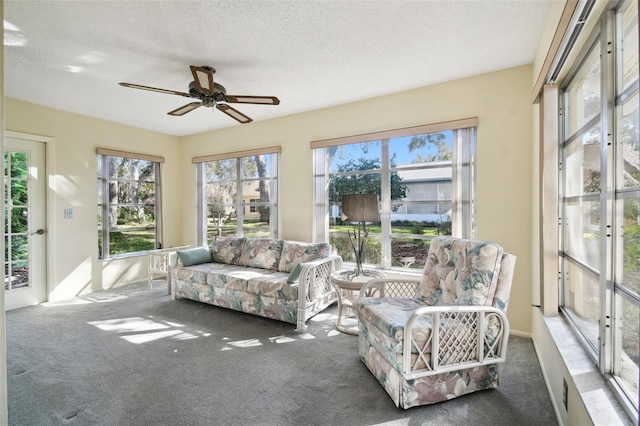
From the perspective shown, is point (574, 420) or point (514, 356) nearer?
point (574, 420)

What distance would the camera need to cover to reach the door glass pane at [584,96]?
1.66m

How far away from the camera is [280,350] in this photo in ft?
8.43

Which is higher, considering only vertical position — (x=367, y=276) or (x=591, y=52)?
(x=591, y=52)

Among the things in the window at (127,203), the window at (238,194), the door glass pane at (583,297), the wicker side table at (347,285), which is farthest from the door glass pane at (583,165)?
the window at (127,203)

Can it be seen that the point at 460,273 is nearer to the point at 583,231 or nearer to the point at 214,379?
the point at 583,231

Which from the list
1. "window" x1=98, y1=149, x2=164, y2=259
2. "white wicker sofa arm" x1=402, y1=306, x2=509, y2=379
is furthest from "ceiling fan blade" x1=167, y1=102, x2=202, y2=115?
Answer: "white wicker sofa arm" x1=402, y1=306, x2=509, y2=379

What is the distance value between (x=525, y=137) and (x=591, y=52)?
1.27 m

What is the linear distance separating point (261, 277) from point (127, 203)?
313 cm

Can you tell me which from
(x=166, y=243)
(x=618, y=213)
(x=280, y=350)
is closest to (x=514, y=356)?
(x=618, y=213)

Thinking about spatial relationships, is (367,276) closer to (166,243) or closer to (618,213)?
(618,213)

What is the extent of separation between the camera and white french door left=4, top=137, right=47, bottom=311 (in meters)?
3.68

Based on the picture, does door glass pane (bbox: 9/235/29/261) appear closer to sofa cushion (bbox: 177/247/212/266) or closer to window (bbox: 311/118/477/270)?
sofa cushion (bbox: 177/247/212/266)

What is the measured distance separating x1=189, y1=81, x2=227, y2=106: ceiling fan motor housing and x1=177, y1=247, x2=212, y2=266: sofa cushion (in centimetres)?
218

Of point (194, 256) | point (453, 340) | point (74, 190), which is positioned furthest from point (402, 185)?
point (74, 190)
